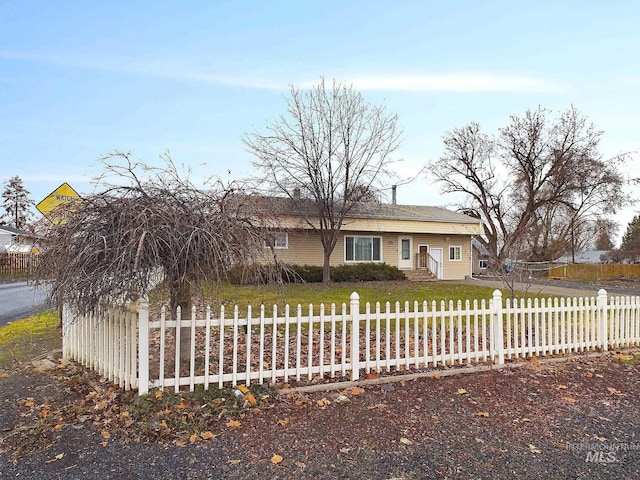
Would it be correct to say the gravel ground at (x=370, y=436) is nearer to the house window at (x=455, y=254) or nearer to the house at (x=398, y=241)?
the house at (x=398, y=241)

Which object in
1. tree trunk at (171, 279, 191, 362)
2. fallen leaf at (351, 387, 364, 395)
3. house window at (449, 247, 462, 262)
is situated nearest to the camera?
tree trunk at (171, 279, 191, 362)

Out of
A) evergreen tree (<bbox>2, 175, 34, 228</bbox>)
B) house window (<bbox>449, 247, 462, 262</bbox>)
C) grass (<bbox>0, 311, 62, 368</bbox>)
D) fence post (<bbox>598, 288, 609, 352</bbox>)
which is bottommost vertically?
grass (<bbox>0, 311, 62, 368</bbox>)

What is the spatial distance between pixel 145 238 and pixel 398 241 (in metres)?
20.7

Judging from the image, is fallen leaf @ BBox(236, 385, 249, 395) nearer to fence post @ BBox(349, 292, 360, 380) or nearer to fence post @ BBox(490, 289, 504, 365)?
fence post @ BBox(349, 292, 360, 380)

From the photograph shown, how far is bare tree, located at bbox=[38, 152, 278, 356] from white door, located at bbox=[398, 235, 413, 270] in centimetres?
1964

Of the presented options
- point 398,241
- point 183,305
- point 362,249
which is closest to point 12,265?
point 362,249

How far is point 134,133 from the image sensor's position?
10203 millimetres

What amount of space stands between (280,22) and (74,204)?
818 cm

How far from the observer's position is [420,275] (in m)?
23.2

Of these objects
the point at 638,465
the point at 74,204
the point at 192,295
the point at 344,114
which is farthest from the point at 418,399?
the point at 344,114

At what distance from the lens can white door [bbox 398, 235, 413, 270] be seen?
23469mm

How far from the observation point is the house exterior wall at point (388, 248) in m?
21.5

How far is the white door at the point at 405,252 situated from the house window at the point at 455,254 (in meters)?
2.80

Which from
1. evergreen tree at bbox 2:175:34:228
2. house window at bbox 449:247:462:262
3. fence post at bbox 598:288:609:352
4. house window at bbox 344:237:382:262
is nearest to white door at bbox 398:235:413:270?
house window at bbox 344:237:382:262
